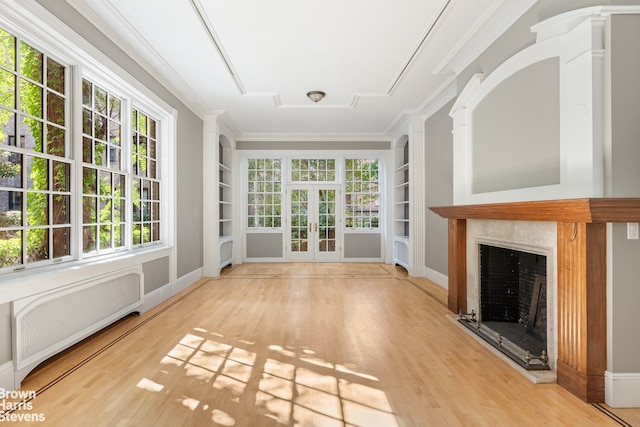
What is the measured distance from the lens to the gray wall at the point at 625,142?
7.34ft

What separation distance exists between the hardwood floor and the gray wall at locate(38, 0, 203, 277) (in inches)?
60.6

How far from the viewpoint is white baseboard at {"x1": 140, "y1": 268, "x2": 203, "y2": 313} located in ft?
14.4

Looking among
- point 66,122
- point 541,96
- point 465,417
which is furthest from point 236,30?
point 465,417

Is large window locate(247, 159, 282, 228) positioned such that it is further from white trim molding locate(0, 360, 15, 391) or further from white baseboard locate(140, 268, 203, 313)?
white trim molding locate(0, 360, 15, 391)

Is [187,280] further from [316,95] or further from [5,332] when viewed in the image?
[316,95]

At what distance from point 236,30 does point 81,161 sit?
76.1 inches

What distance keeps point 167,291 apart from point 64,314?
2055 mm

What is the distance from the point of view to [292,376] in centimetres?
263

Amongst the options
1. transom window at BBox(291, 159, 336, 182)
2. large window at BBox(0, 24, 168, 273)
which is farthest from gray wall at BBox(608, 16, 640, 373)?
transom window at BBox(291, 159, 336, 182)

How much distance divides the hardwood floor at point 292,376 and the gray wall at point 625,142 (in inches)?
27.9

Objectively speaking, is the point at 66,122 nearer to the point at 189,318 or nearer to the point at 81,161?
the point at 81,161

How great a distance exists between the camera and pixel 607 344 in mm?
2262

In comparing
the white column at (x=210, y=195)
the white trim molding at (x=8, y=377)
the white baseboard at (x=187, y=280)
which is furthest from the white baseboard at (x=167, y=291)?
the white trim molding at (x=8, y=377)

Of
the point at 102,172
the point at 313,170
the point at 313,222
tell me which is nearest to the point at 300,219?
the point at 313,222
